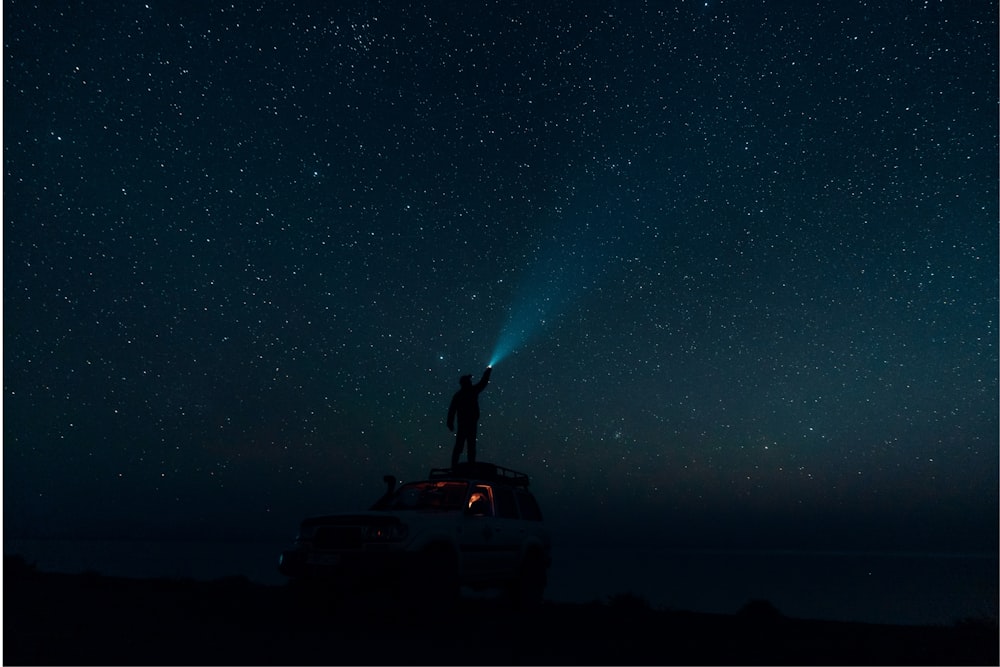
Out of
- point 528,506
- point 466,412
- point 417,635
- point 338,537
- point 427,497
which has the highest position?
point 466,412

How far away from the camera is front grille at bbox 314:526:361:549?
1009cm

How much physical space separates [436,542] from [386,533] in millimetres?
790

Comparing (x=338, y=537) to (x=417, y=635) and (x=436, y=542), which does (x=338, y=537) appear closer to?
(x=436, y=542)

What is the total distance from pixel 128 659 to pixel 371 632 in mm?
3085

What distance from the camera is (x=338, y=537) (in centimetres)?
1023

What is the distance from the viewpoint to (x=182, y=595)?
1331 centimetres

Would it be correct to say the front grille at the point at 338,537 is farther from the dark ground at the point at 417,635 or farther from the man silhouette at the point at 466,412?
the man silhouette at the point at 466,412

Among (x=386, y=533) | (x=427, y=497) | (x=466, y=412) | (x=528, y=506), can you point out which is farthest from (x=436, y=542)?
(x=466, y=412)

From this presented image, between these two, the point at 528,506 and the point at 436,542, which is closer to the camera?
the point at 436,542

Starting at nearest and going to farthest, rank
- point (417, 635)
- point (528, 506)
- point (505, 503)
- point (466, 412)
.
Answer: point (417, 635) → point (505, 503) → point (528, 506) → point (466, 412)

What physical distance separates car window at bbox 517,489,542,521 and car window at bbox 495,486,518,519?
0.89ft

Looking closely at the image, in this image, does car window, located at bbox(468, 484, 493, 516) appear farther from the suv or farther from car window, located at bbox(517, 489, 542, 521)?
car window, located at bbox(517, 489, 542, 521)

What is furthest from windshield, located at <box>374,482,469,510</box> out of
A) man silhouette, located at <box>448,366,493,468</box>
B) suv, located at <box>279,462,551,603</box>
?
man silhouette, located at <box>448,366,493,468</box>

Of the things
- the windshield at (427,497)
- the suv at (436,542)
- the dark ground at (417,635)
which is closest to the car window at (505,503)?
the suv at (436,542)
